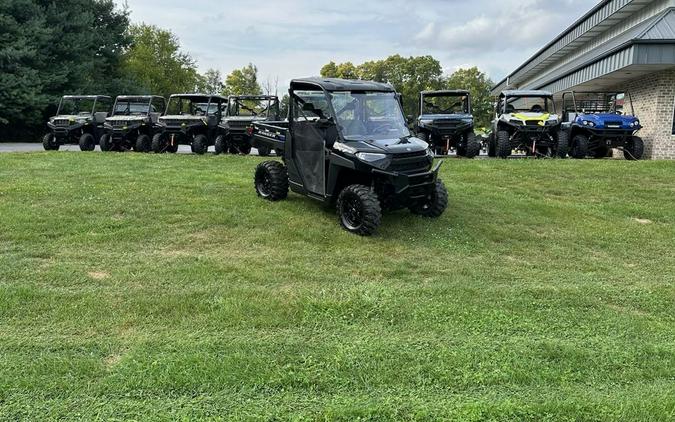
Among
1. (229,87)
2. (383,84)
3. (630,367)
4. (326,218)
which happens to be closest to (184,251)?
(326,218)

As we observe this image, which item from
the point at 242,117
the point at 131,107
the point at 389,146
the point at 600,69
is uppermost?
the point at 600,69

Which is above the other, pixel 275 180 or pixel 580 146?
pixel 580 146

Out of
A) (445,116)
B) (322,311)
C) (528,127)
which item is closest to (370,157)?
(322,311)

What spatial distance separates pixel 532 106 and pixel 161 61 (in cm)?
4401

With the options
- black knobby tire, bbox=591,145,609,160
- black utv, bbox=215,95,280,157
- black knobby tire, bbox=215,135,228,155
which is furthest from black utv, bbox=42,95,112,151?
black knobby tire, bbox=591,145,609,160

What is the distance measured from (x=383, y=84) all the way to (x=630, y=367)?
16.8 feet

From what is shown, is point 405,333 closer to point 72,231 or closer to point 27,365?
point 27,365

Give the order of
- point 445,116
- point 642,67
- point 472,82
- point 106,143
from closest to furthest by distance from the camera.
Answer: point 445,116 < point 642,67 < point 106,143 < point 472,82

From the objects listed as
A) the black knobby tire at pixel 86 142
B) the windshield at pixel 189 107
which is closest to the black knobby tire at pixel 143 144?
the windshield at pixel 189 107

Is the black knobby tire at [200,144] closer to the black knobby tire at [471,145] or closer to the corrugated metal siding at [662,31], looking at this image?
the black knobby tire at [471,145]

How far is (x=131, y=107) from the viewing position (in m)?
17.2

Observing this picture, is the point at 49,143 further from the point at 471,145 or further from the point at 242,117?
the point at 471,145

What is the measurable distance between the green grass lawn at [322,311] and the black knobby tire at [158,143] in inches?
306

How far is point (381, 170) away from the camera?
6.52m
